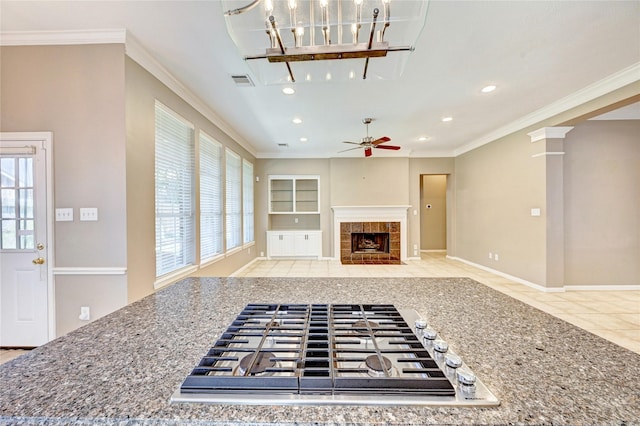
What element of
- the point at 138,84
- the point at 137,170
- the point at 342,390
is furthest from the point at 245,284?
the point at 138,84

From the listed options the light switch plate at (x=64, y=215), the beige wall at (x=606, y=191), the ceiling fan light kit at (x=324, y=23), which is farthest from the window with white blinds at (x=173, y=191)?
the beige wall at (x=606, y=191)

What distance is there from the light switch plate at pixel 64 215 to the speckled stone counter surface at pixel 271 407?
2.00 meters

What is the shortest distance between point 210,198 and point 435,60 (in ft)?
11.5

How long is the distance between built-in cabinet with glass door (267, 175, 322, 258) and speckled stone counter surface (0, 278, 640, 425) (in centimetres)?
582

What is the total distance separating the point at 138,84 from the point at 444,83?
10.7 ft

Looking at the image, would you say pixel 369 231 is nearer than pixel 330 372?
No

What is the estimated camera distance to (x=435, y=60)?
2.70 metres

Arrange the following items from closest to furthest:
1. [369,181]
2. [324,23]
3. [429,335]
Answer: [429,335], [324,23], [369,181]

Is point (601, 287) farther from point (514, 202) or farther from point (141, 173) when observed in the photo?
point (141, 173)

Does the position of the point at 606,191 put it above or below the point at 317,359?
above

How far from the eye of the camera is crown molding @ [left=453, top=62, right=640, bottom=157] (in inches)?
114

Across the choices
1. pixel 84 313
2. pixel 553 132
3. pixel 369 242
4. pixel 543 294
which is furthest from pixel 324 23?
pixel 369 242

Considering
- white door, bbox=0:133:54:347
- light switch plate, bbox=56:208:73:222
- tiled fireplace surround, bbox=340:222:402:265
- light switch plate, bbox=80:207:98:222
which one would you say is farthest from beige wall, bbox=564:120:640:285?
white door, bbox=0:133:54:347

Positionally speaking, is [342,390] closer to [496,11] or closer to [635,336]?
[496,11]
